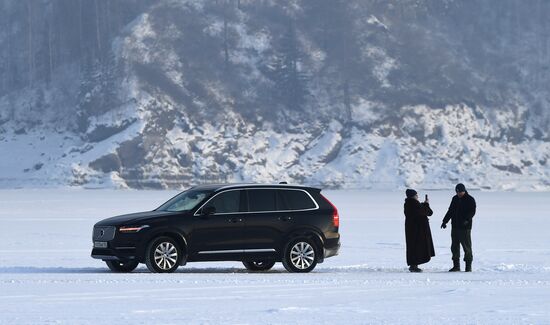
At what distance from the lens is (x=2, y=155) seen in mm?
194375

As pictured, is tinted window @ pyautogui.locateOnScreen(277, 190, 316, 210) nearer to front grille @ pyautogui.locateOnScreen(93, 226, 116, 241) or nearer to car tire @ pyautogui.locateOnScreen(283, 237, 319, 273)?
car tire @ pyautogui.locateOnScreen(283, 237, 319, 273)

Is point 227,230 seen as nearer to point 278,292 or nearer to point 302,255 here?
point 302,255

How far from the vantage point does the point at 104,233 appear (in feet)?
77.7

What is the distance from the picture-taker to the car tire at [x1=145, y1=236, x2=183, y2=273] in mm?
23344

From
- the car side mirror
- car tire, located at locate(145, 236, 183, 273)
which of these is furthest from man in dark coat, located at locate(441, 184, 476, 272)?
car tire, located at locate(145, 236, 183, 273)

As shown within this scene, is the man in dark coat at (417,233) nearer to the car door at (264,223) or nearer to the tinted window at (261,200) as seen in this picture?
the car door at (264,223)

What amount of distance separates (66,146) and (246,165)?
2804cm

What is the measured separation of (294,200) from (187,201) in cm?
209

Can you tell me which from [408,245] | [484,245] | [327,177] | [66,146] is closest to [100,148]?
[66,146]

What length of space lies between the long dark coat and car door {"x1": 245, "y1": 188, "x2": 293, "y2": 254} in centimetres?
242

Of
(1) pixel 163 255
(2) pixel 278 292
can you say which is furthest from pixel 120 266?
(2) pixel 278 292

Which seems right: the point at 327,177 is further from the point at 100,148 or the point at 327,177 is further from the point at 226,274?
the point at 226,274

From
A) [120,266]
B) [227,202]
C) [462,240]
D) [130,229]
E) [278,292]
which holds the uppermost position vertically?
[227,202]

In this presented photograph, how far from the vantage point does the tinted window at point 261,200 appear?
24328mm
